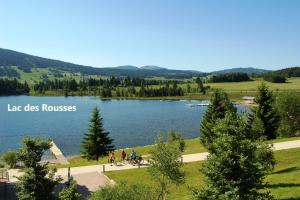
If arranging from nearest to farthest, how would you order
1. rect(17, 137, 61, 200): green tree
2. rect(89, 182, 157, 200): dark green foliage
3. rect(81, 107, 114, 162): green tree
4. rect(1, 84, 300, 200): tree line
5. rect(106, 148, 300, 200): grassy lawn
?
1. rect(1, 84, 300, 200): tree line
2. rect(89, 182, 157, 200): dark green foliage
3. rect(17, 137, 61, 200): green tree
4. rect(106, 148, 300, 200): grassy lawn
5. rect(81, 107, 114, 162): green tree

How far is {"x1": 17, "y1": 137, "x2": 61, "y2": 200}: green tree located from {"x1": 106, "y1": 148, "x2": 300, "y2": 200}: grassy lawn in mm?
8619

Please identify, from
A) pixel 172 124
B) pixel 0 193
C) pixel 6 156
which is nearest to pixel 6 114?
pixel 172 124

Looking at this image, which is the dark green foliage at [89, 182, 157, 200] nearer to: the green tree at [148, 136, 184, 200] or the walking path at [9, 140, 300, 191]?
the green tree at [148, 136, 184, 200]

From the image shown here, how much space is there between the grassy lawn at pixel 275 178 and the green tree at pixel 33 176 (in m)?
8.62

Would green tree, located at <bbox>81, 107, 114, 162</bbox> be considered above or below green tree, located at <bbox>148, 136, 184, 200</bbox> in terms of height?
below

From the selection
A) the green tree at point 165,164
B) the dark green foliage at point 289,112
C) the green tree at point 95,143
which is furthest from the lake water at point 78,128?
the green tree at point 165,164

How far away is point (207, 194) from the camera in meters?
20.1

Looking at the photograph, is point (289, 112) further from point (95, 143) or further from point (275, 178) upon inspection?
point (275, 178)

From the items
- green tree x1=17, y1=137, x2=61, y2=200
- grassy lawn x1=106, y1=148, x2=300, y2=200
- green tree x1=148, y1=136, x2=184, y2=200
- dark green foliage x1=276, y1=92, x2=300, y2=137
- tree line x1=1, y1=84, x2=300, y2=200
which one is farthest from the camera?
dark green foliage x1=276, y1=92, x2=300, y2=137

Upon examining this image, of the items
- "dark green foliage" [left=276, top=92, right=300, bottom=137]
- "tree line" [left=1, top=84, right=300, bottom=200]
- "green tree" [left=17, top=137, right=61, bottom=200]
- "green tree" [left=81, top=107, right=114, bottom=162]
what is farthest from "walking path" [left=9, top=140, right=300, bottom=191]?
"dark green foliage" [left=276, top=92, right=300, bottom=137]

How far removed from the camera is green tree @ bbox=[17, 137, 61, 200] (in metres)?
25.4

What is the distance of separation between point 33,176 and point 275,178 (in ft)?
58.9

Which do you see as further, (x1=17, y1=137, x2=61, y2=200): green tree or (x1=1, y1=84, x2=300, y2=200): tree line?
(x1=17, y1=137, x2=61, y2=200): green tree

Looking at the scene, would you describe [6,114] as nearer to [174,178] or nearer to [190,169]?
[190,169]
